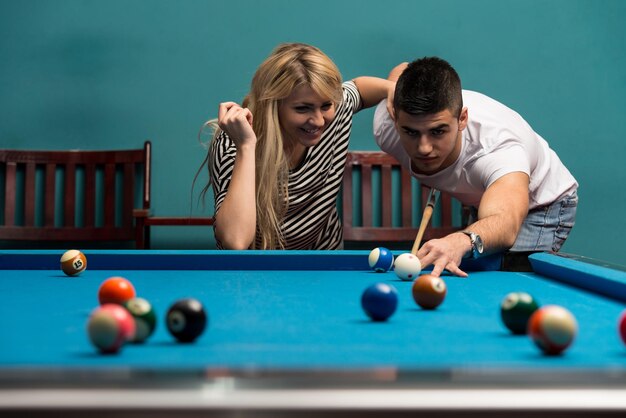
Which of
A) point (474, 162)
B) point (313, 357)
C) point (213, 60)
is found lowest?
point (313, 357)

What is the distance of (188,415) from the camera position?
2.34 ft

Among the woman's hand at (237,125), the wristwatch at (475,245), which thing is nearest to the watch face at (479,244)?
the wristwatch at (475,245)

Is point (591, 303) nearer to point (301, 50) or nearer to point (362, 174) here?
point (301, 50)

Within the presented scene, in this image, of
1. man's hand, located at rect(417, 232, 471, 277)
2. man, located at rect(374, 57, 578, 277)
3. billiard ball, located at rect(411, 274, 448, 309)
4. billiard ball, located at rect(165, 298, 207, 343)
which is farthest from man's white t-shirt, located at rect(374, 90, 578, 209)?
billiard ball, located at rect(165, 298, 207, 343)

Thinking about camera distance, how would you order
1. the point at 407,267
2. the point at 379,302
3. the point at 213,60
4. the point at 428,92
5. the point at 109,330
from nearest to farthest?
1. the point at 109,330
2. the point at 379,302
3. the point at 407,267
4. the point at 428,92
5. the point at 213,60

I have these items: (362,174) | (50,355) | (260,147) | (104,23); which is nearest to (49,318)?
(50,355)

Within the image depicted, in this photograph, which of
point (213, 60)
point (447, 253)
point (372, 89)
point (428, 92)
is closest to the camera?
point (447, 253)

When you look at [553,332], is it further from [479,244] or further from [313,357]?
[479,244]

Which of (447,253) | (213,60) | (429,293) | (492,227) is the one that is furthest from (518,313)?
(213,60)

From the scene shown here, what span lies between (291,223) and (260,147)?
13.9 inches

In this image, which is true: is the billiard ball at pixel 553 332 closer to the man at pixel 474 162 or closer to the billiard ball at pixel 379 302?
the billiard ball at pixel 379 302

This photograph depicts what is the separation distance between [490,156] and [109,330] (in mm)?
1793

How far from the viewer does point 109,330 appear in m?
0.90

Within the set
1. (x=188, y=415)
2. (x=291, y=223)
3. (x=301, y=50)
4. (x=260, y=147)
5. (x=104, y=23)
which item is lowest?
(x=188, y=415)
